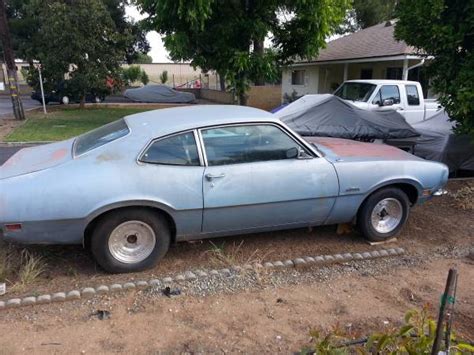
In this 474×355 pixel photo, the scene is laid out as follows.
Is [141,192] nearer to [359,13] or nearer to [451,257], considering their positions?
[451,257]

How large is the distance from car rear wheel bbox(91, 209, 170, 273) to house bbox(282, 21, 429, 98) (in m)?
11.1

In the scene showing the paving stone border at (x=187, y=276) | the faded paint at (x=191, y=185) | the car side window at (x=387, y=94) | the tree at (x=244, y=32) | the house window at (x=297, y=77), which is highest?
the tree at (x=244, y=32)

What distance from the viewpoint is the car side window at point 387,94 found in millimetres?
11508

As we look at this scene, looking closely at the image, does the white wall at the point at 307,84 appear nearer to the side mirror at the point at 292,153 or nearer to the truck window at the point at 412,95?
the truck window at the point at 412,95

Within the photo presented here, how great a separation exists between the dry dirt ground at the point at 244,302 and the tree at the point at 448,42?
2061mm

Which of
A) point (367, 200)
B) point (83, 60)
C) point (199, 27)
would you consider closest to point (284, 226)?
point (367, 200)

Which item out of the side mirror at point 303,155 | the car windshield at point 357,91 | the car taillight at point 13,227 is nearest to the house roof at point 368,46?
the car windshield at point 357,91

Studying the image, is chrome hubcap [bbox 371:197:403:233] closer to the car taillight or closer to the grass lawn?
the car taillight

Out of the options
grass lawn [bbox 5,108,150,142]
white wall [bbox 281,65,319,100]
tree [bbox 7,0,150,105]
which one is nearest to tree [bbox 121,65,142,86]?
tree [bbox 7,0,150,105]

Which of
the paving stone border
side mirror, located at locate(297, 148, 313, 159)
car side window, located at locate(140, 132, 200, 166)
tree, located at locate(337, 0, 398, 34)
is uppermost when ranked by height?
tree, located at locate(337, 0, 398, 34)

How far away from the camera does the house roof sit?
54.0 ft

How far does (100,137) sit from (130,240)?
1129 millimetres

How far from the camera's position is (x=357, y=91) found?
1209 centimetres

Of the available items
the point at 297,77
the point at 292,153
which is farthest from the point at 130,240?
the point at 297,77
